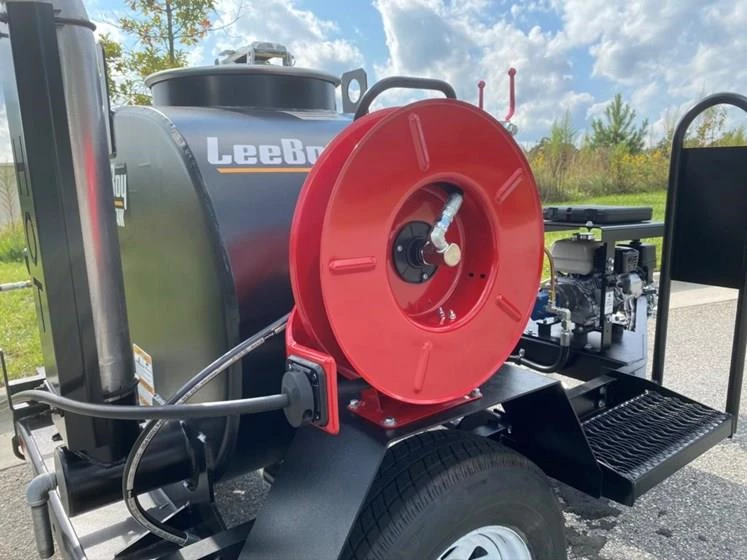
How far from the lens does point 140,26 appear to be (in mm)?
5457

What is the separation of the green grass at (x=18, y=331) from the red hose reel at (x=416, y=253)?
2567 millimetres

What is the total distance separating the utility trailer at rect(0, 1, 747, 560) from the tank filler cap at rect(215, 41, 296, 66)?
0.24m

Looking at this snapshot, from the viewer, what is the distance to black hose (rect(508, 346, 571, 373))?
8.79 feet

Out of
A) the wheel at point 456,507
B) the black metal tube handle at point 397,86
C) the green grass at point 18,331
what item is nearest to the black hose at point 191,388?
the wheel at point 456,507

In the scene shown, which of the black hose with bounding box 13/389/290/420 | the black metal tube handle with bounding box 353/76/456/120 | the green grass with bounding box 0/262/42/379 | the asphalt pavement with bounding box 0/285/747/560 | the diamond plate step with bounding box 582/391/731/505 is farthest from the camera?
the green grass with bounding box 0/262/42/379

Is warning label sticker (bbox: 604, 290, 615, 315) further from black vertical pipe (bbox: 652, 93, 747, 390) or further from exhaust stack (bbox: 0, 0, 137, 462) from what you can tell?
exhaust stack (bbox: 0, 0, 137, 462)

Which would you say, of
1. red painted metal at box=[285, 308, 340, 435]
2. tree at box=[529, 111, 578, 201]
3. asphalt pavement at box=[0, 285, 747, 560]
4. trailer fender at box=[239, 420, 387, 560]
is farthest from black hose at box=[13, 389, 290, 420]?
tree at box=[529, 111, 578, 201]

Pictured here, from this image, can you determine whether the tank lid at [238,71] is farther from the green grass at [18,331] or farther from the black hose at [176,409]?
the green grass at [18,331]

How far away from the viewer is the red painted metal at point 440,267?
124 centimetres

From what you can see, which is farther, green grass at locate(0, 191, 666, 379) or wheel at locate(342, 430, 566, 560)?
green grass at locate(0, 191, 666, 379)

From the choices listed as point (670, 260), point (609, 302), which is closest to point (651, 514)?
point (609, 302)

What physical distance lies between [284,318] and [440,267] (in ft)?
1.37

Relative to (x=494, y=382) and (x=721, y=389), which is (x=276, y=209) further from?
(x=721, y=389)

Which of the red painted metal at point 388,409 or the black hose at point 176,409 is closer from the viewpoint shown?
the black hose at point 176,409
